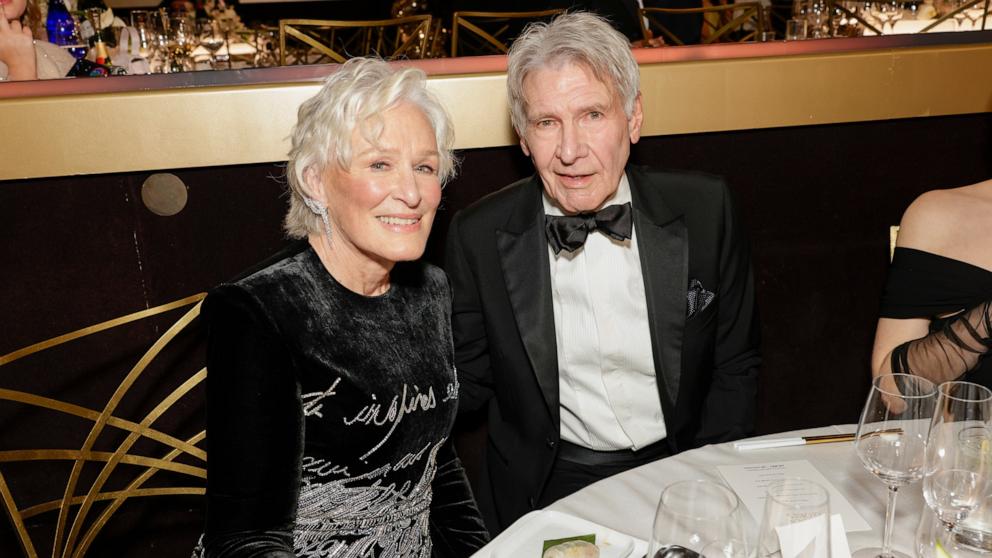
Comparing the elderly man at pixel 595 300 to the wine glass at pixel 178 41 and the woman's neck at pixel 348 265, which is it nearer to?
the woman's neck at pixel 348 265

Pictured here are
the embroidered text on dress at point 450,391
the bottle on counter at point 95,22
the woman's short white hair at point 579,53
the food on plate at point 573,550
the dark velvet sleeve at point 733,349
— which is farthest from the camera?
the bottle on counter at point 95,22

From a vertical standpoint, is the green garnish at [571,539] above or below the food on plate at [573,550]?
below

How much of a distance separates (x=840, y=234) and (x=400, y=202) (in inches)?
74.8

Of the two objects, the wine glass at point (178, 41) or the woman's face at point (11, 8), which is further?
the wine glass at point (178, 41)

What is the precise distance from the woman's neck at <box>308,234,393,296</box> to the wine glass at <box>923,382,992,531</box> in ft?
3.45

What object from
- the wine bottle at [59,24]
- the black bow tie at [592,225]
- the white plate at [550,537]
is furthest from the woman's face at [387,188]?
the wine bottle at [59,24]

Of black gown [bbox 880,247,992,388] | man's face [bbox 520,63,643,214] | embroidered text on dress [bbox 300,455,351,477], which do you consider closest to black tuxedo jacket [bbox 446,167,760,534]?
man's face [bbox 520,63,643,214]

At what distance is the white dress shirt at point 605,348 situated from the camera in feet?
6.81

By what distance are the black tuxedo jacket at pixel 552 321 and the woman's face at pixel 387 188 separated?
0.48 metres

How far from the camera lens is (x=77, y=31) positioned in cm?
334

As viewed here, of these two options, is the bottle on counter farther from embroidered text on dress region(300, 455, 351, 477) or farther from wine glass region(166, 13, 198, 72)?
embroidered text on dress region(300, 455, 351, 477)

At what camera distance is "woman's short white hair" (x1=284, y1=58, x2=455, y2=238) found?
5.16ft

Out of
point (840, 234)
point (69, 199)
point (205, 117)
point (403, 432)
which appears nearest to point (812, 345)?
point (840, 234)

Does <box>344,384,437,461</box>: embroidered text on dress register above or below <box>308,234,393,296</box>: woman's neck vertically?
below
